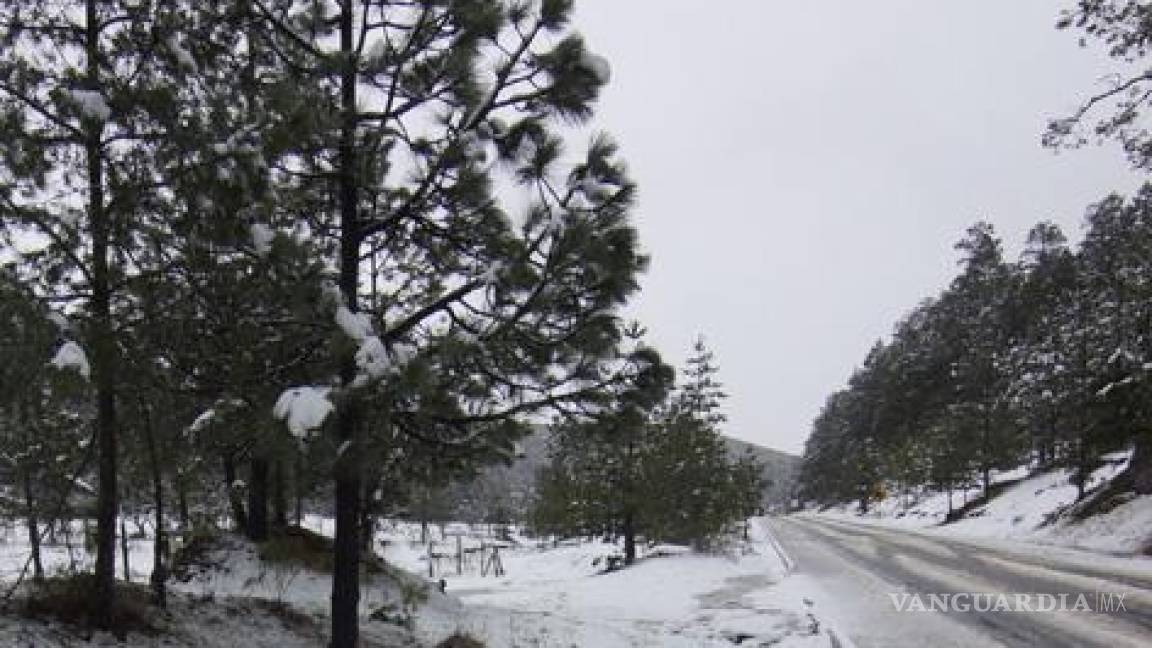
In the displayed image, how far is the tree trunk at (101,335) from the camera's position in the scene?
Result: 20.5 ft

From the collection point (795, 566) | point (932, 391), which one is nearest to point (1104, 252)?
point (932, 391)

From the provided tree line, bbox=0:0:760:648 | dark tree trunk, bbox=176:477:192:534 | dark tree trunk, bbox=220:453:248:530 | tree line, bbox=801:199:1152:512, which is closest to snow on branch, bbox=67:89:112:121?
tree line, bbox=0:0:760:648

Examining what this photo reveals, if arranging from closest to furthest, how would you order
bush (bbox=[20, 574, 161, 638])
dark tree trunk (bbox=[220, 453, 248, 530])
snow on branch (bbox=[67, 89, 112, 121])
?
snow on branch (bbox=[67, 89, 112, 121]) → bush (bbox=[20, 574, 161, 638]) → dark tree trunk (bbox=[220, 453, 248, 530])

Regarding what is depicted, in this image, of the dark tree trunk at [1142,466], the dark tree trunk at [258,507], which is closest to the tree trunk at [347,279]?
the dark tree trunk at [258,507]

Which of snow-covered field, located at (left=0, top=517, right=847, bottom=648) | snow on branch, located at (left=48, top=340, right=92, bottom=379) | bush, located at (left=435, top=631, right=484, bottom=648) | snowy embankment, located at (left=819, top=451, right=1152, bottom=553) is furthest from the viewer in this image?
snowy embankment, located at (left=819, top=451, right=1152, bottom=553)

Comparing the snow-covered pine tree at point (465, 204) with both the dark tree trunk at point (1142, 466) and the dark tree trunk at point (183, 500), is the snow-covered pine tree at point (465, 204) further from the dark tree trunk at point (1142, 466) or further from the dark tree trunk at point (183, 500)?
→ the dark tree trunk at point (1142, 466)

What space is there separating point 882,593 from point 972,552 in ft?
35.7

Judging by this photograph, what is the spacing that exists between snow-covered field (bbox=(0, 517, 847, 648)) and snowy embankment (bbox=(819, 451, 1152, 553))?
1258cm

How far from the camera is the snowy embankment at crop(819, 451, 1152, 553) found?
27.7 m

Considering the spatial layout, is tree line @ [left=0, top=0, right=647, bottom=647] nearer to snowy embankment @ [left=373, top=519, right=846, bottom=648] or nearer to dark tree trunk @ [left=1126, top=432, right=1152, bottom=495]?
snowy embankment @ [left=373, top=519, right=846, bottom=648]

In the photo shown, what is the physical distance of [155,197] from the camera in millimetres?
7043

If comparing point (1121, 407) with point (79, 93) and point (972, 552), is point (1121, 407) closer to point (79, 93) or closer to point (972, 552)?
point (972, 552)

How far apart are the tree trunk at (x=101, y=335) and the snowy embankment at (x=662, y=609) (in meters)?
4.73

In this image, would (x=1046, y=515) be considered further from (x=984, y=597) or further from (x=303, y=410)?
(x=303, y=410)
